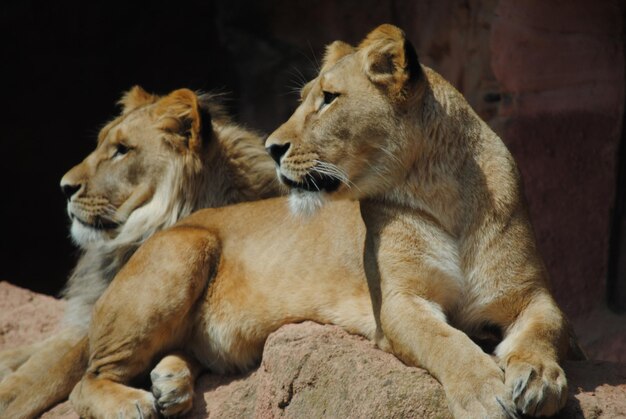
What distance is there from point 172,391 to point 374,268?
3.55 feet

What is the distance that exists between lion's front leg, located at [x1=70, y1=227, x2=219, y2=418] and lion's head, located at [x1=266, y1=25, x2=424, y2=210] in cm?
74

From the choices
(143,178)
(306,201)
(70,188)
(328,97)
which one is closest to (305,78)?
(143,178)

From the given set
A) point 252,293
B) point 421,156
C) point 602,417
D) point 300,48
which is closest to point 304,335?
point 252,293

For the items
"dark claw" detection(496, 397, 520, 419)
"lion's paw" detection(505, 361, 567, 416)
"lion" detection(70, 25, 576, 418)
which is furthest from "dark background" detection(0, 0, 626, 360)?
"dark claw" detection(496, 397, 520, 419)

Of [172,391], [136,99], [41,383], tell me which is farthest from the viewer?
[136,99]

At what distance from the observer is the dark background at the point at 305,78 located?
6.45 meters

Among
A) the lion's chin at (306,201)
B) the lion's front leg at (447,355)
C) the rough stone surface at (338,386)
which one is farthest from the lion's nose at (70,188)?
the lion's front leg at (447,355)

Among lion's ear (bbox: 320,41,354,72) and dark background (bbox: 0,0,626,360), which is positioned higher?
lion's ear (bbox: 320,41,354,72)

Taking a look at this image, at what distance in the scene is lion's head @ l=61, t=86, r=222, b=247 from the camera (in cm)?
565

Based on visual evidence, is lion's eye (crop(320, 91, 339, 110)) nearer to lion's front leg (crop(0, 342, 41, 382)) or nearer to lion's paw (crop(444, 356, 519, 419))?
lion's paw (crop(444, 356, 519, 419))

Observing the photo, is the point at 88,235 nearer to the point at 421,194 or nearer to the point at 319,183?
the point at 319,183

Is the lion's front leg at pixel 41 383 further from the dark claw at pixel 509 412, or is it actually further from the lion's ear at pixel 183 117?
the dark claw at pixel 509 412

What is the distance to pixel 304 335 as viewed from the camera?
423 cm

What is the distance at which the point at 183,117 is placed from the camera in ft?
18.8
